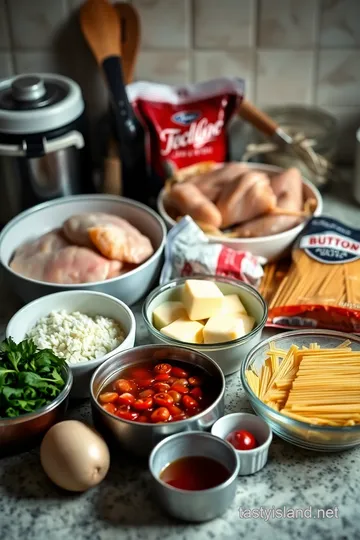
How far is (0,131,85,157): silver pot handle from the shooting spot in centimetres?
131

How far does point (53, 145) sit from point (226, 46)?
432 mm

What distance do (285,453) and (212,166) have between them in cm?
67

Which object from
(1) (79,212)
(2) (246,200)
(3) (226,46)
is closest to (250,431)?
(2) (246,200)

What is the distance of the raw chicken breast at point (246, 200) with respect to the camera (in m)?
1.33

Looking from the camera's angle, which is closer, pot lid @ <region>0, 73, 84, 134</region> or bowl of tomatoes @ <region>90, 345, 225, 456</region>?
bowl of tomatoes @ <region>90, 345, 225, 456</region>

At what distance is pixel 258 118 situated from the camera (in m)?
1.49

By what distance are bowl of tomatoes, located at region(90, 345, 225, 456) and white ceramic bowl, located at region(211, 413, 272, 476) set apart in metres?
0.01

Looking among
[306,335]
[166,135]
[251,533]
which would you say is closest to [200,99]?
[166,135]

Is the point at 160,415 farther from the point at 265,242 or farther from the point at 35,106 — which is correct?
the point at 35,106

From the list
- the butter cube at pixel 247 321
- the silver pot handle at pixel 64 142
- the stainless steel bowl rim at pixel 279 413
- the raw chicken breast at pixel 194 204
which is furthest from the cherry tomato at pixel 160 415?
the silver pot handle at pixel 64 142

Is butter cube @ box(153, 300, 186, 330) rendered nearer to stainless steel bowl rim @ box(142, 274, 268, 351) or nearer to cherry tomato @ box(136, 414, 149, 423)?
stainless steel bowl rim @ box(142, 274, 268, 351)

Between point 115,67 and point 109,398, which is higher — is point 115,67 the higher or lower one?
the higher one

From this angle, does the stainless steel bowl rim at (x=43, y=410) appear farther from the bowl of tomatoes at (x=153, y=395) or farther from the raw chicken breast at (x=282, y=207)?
the raw chicken breast at (x=282, y=207)

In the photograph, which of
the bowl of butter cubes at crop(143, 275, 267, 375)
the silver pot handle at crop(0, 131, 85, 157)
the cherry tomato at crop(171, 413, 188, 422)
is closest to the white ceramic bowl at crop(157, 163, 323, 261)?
the bowl of butter cubes at crop(143, 275, 267, 375)
